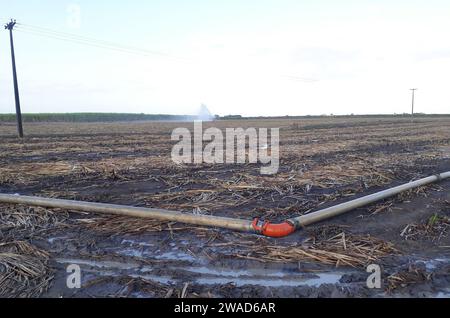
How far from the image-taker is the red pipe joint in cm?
483

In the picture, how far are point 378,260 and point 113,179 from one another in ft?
20.3

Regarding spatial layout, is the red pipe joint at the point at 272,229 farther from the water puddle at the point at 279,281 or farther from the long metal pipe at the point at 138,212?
the water puddle at the point at 279,281

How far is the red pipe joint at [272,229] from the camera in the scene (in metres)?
4.83

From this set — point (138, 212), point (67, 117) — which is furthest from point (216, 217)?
point (67, 117)

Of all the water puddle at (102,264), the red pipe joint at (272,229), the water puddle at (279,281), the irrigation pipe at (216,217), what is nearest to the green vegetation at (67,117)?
the irrigation pipe at (216,217)

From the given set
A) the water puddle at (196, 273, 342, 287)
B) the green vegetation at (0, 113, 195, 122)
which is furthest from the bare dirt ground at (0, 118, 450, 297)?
the green vegetation at (0, 113, 195, 122)

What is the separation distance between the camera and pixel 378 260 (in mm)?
4203

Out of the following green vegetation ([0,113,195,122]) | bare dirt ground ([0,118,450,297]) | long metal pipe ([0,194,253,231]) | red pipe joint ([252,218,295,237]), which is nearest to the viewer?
bare dirt ground ([0,118,450,297])

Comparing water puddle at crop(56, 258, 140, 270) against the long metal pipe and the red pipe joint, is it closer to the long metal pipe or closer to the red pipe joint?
the long metal pipe

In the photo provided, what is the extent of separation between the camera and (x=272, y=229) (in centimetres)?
484

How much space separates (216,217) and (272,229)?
2.68 ft

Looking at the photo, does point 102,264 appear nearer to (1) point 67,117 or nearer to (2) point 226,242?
(2) point 226,242

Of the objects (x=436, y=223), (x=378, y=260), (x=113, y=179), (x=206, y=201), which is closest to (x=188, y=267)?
(x=378, y=260)
